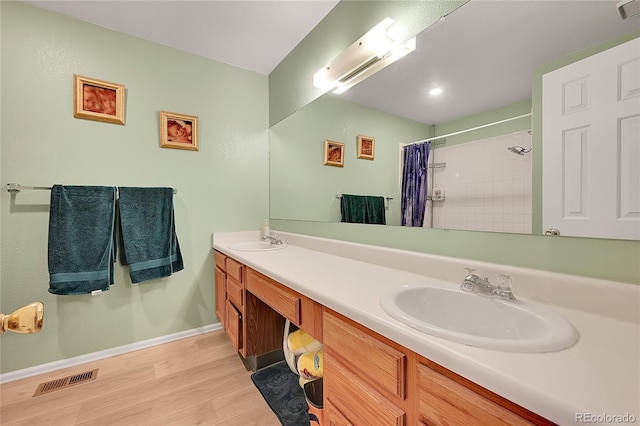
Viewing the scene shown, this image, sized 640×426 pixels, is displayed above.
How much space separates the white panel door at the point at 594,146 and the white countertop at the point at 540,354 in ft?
0.57

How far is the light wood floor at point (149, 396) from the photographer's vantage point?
4.26 ft

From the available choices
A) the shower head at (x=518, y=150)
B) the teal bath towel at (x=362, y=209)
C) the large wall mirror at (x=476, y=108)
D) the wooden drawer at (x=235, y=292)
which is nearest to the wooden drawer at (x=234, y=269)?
the wooden drawer at (x=235, y=292)

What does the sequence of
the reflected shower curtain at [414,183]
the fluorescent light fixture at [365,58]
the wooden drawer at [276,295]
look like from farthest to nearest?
the fluorescent light fixture at [365,58], the reflected shower curtain at [414,183], the wooden drawer at [276,295]

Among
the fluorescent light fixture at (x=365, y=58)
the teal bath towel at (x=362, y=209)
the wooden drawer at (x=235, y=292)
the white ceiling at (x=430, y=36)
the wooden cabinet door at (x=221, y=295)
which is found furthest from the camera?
the wooden cabinet door at (x=221, y=295)

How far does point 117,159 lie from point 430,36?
211 centimetres

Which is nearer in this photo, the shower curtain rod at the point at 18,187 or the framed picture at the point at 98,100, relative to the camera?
the shower curtain rod at the point at 18,187

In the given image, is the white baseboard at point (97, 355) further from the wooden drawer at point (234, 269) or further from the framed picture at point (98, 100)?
the framed picture at point (98, 100)

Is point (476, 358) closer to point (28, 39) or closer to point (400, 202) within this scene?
point (400, 202)

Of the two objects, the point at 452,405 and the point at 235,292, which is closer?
the point at 452,405

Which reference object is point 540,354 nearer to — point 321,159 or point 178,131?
point 321,159

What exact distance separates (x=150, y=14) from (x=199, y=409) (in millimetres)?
2423

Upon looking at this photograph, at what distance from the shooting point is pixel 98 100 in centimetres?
179

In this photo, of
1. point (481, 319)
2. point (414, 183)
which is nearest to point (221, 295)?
point (414, 183)

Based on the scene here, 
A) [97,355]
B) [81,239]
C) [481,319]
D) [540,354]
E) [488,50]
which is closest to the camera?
[540,354]
